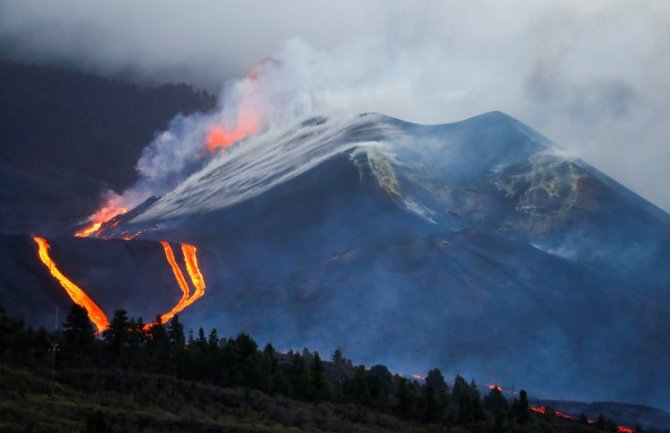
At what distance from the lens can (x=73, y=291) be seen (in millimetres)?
116625

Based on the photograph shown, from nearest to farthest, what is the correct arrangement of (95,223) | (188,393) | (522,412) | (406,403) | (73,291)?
(188,393) < (406,403) < (522,412) < (73,291) < (95,223)

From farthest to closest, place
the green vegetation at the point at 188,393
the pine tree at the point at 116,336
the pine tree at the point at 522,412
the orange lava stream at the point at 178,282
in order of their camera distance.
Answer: the orange lava stream at the point at 178,282 → the pine tree at the point at 522,412 → the pine tree at the point at 116,336 → the green vegetation at the point at 188,393

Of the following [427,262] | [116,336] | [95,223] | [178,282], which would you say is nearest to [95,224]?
[95,223]

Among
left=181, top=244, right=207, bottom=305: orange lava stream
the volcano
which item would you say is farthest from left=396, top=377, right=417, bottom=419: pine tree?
left=181, top=244, right=207, bottom=305: orange lava stream

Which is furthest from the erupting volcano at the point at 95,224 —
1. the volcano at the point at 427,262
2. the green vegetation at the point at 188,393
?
the green vegetation at the point at 188,393

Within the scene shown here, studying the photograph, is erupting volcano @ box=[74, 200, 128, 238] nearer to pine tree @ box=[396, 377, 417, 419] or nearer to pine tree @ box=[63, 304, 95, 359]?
pine tree @ box=[63, 304, 95, 359]

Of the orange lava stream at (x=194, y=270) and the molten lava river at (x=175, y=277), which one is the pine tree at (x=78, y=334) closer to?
the molten lava river at (x=175, y=277)

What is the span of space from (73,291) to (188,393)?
60592mm

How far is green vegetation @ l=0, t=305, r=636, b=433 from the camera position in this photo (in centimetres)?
5159

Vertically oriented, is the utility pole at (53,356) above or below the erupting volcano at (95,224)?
below

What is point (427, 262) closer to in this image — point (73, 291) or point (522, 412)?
point (73, 291)

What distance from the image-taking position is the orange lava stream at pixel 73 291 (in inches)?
4422

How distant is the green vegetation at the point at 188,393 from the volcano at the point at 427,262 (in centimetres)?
3782

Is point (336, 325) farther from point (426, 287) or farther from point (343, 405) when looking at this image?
point (343, 405)
